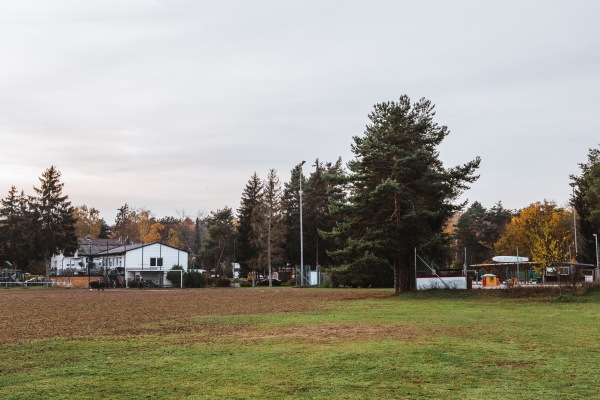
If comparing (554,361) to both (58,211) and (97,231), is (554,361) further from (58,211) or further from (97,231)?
(97,231)

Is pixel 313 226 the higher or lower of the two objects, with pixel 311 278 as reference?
higher

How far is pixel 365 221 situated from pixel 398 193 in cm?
351

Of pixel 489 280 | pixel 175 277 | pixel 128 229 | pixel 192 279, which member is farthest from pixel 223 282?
pixel 128 229

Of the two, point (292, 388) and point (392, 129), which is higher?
point (392, 129)

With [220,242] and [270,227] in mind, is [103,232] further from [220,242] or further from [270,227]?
[270,227]

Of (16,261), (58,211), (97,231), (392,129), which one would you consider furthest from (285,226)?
(97,231)

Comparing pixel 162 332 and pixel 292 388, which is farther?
pixel 162 332

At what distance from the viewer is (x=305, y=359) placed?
11695mm

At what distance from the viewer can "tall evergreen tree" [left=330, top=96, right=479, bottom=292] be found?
36750 millimetres

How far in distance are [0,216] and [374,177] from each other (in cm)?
8235

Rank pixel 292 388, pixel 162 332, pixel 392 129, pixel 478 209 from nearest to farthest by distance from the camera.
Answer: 1. pixel 292 388
2. pixel 162 332
3. pixel 392 129
4. pixel 478 209

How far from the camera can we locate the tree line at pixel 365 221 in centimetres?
3738

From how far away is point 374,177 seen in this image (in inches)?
1551

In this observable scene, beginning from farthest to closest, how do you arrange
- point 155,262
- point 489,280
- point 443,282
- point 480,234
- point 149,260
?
point 480,234, point 155,262, point 149,260, point 489,280, point 443,282
